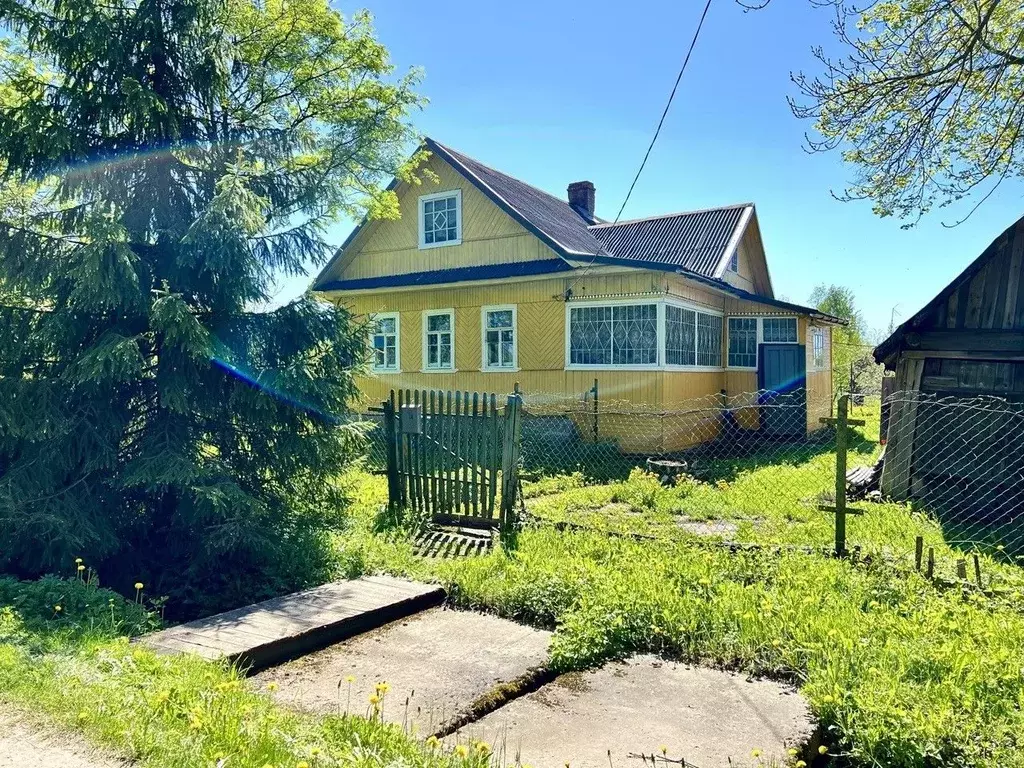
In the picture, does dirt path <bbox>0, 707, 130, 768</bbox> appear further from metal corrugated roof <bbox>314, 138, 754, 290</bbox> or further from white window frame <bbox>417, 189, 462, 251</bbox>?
white window frame <bbox>417, 189, 462, 251</bbox>

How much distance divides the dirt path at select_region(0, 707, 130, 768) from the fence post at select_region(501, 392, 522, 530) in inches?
167

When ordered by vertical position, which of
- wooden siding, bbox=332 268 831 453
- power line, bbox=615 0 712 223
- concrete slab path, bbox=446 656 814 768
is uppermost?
power line, bbox=615 0 712 223

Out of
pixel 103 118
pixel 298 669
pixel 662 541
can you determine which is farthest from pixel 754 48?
pixel 298 669

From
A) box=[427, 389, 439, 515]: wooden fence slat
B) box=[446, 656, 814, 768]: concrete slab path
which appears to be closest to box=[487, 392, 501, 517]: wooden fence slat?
box=[427, 389, 439, 515]: wooden fence slat

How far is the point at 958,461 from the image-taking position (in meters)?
7.98

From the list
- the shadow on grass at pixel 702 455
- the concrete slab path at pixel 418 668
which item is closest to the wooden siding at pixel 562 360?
the shadow on grass at pixel 702 455

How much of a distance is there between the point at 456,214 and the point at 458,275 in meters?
1.96

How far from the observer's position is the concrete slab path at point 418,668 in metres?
3.41

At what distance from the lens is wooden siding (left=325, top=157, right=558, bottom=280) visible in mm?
15539

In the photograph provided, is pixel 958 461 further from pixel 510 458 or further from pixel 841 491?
pixel 510 458

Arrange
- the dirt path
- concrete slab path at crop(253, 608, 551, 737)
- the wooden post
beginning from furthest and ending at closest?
the wooden post, concrete slab path at crop(253, 608, 551, 737), the dirt path

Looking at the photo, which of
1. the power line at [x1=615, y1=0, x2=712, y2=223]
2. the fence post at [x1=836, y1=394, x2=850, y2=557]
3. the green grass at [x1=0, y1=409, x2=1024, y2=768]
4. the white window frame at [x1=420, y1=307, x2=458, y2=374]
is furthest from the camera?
the white window frame at [x1=420, y1=307, x2=458, y2=374]

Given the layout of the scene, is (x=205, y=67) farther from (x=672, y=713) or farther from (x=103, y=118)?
(x=672, y=713)

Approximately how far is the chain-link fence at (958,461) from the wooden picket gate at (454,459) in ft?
14.1
